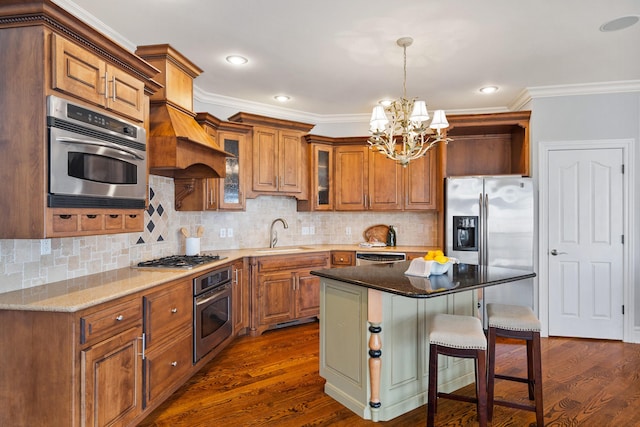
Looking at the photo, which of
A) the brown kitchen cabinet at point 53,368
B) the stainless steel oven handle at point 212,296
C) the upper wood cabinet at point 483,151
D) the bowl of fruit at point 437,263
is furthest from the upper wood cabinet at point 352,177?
the brown kitchen cabinet at point 53,368

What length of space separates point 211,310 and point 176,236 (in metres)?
0.98

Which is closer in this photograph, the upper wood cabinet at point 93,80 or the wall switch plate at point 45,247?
the upper wood cabinet at point 93,80

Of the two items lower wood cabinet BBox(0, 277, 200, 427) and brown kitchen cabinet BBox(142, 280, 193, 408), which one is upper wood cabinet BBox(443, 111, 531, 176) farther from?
lower wood cabinet BBox(0, 277, 200, 427)

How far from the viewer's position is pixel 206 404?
8.61ft

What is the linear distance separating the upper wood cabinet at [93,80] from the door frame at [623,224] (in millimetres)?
3941

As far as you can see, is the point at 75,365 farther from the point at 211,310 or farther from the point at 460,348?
the point at 460,348

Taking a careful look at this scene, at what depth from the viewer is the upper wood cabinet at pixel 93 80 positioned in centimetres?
189

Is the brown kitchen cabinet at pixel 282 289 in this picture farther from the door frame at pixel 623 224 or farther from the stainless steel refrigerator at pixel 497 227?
the door frame at pixel 623 224

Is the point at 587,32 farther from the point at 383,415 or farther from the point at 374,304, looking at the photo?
the point at 383,415

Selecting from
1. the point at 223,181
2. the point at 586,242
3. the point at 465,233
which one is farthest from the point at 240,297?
the point at 586,242

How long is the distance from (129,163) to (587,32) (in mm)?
3380

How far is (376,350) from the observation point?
2.33m

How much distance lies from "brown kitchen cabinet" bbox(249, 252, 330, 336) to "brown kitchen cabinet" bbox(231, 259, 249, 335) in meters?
→ 0.07

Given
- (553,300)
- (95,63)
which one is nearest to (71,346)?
(95,63)
